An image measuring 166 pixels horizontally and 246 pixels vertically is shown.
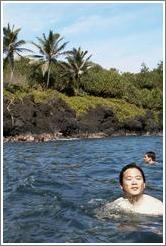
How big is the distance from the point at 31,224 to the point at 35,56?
51614 mm

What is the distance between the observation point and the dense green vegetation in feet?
181

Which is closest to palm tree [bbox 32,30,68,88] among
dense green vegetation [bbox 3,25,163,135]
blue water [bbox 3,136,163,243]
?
dense green vegetation [bbox 3,25,163,135]

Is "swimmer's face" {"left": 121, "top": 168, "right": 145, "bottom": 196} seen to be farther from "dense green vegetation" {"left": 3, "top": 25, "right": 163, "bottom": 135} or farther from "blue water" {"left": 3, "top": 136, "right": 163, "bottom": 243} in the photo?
"dense green vegetation" {"left": 3, "top": 25, "right": 163, "bottom": 135}

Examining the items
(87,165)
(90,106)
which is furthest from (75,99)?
(87,165)

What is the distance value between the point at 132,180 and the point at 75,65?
177 ft

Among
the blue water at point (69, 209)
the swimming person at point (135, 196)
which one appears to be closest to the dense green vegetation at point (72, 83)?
the blue water at point (69, 209)

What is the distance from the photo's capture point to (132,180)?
8055 millimetres

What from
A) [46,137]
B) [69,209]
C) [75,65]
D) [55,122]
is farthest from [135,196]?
[75,65]

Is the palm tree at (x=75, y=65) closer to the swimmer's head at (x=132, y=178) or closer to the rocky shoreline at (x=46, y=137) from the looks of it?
the rocky shoreline at (x=46, y=137)

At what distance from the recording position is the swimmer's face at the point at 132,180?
8023 mm

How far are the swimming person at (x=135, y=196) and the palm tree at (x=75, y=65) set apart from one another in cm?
5233

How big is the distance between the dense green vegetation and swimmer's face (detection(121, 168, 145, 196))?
145ft

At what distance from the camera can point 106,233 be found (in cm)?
786

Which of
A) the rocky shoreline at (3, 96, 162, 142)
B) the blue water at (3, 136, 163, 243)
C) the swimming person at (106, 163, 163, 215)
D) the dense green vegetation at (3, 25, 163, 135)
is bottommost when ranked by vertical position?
the blue water at (3, 136, 163, 243)
